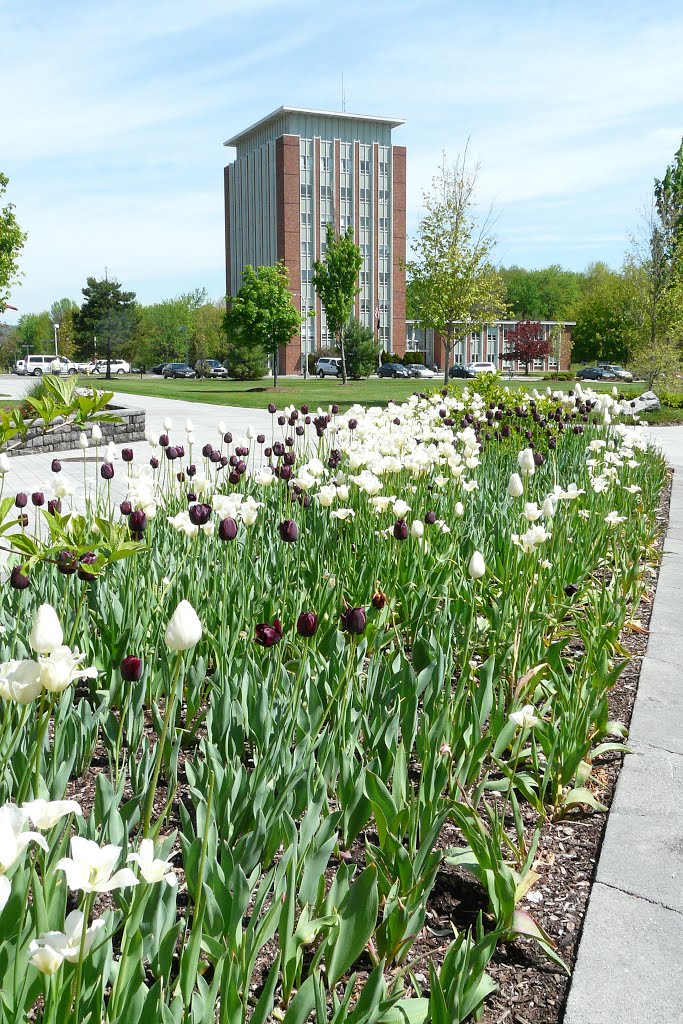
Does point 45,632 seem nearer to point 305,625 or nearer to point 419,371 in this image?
point 305,625

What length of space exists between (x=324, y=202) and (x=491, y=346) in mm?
28160

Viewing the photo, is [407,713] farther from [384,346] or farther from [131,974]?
[384,346]

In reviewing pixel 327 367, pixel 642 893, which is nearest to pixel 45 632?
pixel 642 893

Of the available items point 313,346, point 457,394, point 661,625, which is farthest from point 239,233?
point 661,625

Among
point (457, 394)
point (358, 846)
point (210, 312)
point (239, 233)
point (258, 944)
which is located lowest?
point (358, 846)

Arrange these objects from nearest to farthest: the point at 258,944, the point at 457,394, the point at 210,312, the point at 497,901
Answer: the point at 258,944 → the point at 497,901 → the point at 457,394 → the point at 210,312

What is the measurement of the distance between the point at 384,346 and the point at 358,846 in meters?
72.9

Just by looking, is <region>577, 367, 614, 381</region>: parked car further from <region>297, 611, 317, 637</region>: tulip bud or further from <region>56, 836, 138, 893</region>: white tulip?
<region>56, 836, 138, 893</region>: white tulip

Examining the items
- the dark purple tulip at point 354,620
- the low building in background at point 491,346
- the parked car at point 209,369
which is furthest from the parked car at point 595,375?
the dark purple tulip at point 354,620

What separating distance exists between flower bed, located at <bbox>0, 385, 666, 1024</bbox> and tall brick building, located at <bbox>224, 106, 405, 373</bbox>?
2517 inches

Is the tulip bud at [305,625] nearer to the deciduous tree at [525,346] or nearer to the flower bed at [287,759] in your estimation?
the flower bed at [287,759]

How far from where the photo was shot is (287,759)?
2.41 m

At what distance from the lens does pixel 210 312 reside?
64.1 meters

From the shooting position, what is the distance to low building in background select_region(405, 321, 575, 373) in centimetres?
7994
